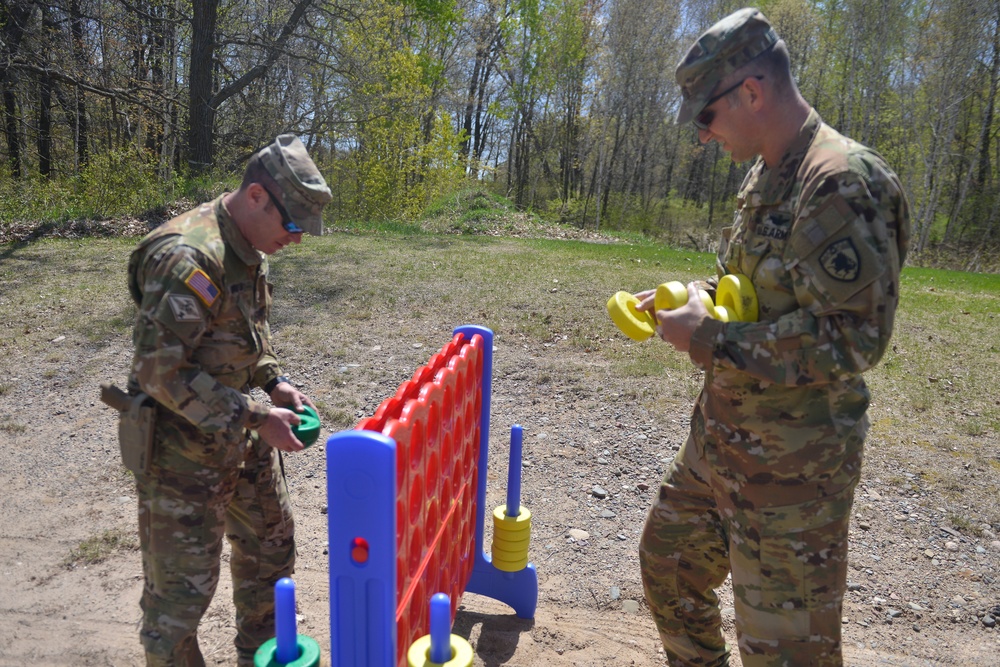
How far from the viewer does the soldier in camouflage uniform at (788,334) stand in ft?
5.93

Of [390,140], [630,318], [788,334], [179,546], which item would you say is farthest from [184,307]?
[390,140]

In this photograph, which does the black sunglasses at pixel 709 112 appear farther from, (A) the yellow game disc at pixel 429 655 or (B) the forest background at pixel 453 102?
(B) the forest background at pixel 453 102

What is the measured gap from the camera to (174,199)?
45.5 ft

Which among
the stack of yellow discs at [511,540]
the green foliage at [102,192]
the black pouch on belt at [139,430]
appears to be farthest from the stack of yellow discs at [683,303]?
the green foliage at [102,192]

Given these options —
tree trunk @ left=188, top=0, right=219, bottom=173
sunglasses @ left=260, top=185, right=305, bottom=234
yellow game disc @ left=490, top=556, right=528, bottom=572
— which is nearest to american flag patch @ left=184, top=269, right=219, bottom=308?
sunglasses @ left=260, top=185, right=305, bottom=234

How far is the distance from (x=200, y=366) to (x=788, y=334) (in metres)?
1.87

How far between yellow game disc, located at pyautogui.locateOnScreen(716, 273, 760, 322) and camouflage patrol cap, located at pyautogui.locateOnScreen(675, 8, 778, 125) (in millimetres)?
542

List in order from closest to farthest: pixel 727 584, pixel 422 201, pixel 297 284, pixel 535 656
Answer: pixel 535 656 < pixel 727 584 < pixel 297 284 < pixel 422 201

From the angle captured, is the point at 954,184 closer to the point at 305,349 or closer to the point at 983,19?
the point at 983,19

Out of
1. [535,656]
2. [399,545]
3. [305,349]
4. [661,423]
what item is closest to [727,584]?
[535,656]

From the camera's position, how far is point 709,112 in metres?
2.08

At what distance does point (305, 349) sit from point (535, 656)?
4.57 m

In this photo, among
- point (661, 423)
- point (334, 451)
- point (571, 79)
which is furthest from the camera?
point (571, 79)

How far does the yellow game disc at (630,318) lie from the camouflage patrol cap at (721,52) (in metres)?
0.66
